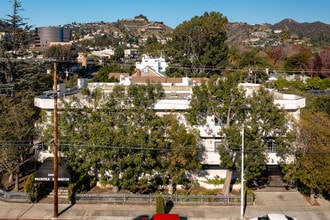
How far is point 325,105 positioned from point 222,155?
21420 millimetres

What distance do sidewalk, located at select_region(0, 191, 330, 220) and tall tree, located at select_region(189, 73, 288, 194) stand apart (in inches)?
98.2

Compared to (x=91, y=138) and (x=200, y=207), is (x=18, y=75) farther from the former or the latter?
(x=200, y=207)

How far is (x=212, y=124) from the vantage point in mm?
26828

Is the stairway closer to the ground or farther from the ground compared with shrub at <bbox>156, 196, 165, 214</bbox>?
closer to the ground

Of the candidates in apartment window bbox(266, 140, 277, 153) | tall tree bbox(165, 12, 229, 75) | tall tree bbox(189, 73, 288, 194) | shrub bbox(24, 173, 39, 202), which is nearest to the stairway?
shrub bbox(24, 173, 39, 202)

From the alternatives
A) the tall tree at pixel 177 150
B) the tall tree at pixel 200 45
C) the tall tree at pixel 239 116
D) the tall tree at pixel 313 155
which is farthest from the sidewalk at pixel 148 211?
the tall tree at pixel 200 45

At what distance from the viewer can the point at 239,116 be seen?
81.0 feet

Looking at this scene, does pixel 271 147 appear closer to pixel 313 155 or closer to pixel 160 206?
pixel 313 155

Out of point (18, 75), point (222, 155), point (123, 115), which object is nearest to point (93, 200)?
point (123, 115)

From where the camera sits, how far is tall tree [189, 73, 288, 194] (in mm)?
23891

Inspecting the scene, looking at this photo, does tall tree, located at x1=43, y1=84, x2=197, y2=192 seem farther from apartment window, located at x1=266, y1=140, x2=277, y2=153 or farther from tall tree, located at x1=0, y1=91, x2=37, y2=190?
apartment window, located at x1=266, y1=140, x2=277, y2=153

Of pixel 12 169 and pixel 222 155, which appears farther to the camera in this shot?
pixel 12 169

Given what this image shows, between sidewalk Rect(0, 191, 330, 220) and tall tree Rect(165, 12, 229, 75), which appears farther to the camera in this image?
tall tree Rect(165, 12, 229, 75)

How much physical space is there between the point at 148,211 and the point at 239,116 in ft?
27.4
